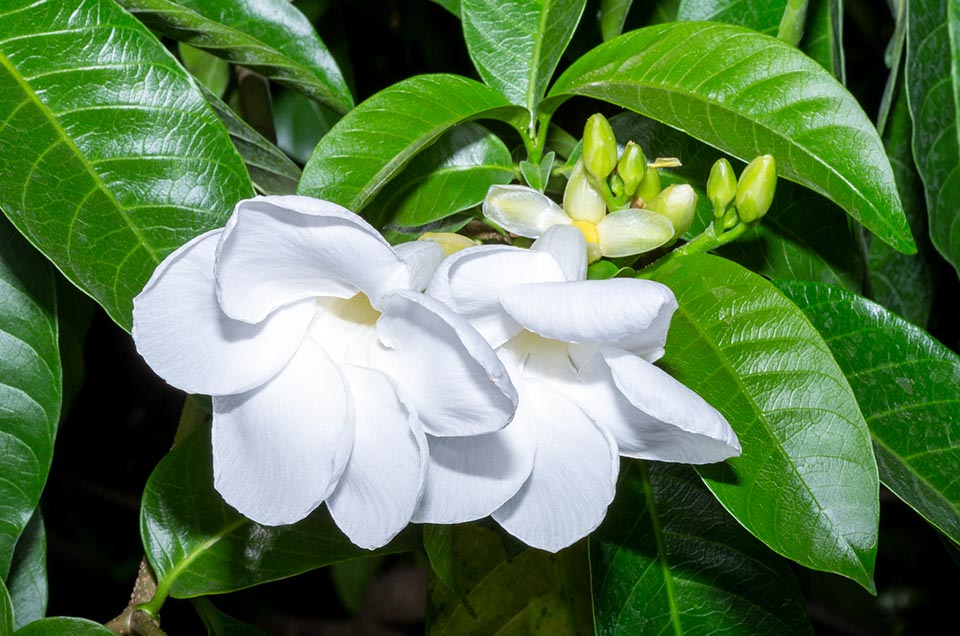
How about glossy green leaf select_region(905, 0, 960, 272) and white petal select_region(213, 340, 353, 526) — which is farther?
glossy green leaf select_region(905, 0, 960, 272)

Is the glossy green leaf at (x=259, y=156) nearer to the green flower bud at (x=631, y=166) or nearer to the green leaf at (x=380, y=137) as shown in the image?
the green leaf at (x=380, y=137)

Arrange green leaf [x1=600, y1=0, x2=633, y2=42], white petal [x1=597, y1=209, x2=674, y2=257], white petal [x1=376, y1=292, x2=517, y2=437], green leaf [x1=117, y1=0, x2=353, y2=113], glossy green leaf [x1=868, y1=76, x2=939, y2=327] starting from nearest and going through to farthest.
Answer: white petal [x1=376, y1=292, x2=517, y2=437], white petal [x1=597, y1=209, x2=674, y2=257], green leaf [x1=117, y1=0, x2=353, y2=113], green leaf [x1=600, y1=0, x2=633, y2=42], glossy green leaf [x1=868, y1=76, x2=939, y2=327]

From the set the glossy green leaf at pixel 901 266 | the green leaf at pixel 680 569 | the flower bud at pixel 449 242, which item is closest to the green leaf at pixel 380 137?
the flower bud at pixel 449 242

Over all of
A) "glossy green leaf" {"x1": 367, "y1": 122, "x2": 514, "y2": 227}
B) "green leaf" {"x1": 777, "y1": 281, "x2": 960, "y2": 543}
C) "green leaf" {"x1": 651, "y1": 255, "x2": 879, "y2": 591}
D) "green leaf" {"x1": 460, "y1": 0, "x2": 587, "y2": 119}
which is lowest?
"green leaf" {"x1": 777, "y1": 281, "x2": 960, "y2": 543}

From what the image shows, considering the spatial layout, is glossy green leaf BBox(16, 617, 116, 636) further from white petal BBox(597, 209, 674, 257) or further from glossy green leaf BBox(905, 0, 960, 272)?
glossy green leaf BBox(905, 0, 960, 272)

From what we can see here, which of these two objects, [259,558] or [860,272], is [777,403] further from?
[259,558]

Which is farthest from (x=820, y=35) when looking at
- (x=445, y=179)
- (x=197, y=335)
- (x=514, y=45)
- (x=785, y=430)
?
(x=197, y=335)

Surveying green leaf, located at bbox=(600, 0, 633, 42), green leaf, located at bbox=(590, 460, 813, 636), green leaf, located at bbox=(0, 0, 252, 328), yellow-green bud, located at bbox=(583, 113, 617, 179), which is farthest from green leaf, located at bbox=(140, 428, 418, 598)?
green leaf, located at bbox=(600, 0, 633, 42)
